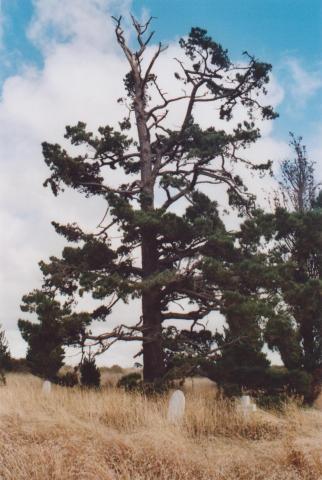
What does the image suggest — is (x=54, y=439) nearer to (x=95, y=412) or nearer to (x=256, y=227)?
(x=95, y=412)

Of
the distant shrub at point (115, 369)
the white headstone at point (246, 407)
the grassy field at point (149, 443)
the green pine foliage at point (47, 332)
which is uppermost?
the green pine foliage at point (47, 332)

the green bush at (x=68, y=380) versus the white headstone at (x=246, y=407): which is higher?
the green bush at (x=68, y=380)

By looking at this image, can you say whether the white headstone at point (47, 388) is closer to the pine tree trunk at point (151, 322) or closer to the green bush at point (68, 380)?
the green bush at point (68, 380)

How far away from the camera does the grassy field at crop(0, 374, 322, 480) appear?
6.86 meters

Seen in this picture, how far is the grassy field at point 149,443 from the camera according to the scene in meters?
6.86

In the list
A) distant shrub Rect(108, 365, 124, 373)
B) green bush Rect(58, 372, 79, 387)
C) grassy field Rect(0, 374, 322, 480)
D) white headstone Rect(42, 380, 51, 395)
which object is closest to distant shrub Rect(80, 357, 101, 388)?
green bush Rect(58, 372, 79, 387)

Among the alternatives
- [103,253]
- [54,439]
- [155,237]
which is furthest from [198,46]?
[54,439]

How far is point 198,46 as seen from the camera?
53.3 ft

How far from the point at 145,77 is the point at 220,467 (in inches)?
552

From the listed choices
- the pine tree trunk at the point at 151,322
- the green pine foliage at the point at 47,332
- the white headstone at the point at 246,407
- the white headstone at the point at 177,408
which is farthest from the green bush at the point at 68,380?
the white headstone at the point at 246,407

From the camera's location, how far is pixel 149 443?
7520 millimetres

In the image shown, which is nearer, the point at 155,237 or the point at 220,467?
the point at 220,467

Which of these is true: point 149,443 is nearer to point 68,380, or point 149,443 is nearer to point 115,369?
point 68,380

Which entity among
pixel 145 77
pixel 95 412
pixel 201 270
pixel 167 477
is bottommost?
pixel 167 477
